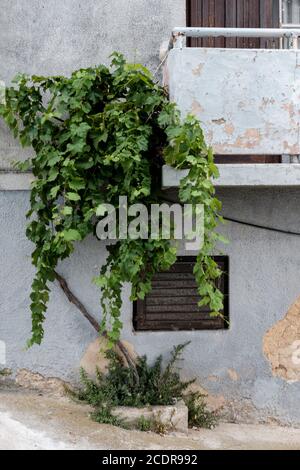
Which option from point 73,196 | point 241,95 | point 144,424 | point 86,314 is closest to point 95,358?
point 86,314

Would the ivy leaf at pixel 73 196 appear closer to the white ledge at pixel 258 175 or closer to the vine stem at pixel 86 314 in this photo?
the white ledge at pixel 258 175

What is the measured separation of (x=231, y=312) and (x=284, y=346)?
60cm

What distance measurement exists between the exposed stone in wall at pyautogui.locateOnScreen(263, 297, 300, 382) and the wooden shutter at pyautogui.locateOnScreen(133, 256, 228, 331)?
1.52 ft

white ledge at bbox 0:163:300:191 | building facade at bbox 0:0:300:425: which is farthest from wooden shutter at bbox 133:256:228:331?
white ledge at bbox 0:163:300:191

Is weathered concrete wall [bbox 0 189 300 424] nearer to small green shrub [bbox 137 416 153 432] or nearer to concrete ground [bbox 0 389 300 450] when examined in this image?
concrete ground [bbox 0 389 300 450]

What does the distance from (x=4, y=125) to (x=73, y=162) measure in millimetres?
1067

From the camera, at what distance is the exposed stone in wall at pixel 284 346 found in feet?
19.1

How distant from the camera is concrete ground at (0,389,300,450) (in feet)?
15.0

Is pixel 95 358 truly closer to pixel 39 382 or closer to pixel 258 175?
pixel 39 382

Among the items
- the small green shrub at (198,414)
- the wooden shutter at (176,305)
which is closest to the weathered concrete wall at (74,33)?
the wooden shutter at (176,305)

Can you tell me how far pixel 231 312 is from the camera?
577 centimetres

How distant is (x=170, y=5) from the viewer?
5.67m
